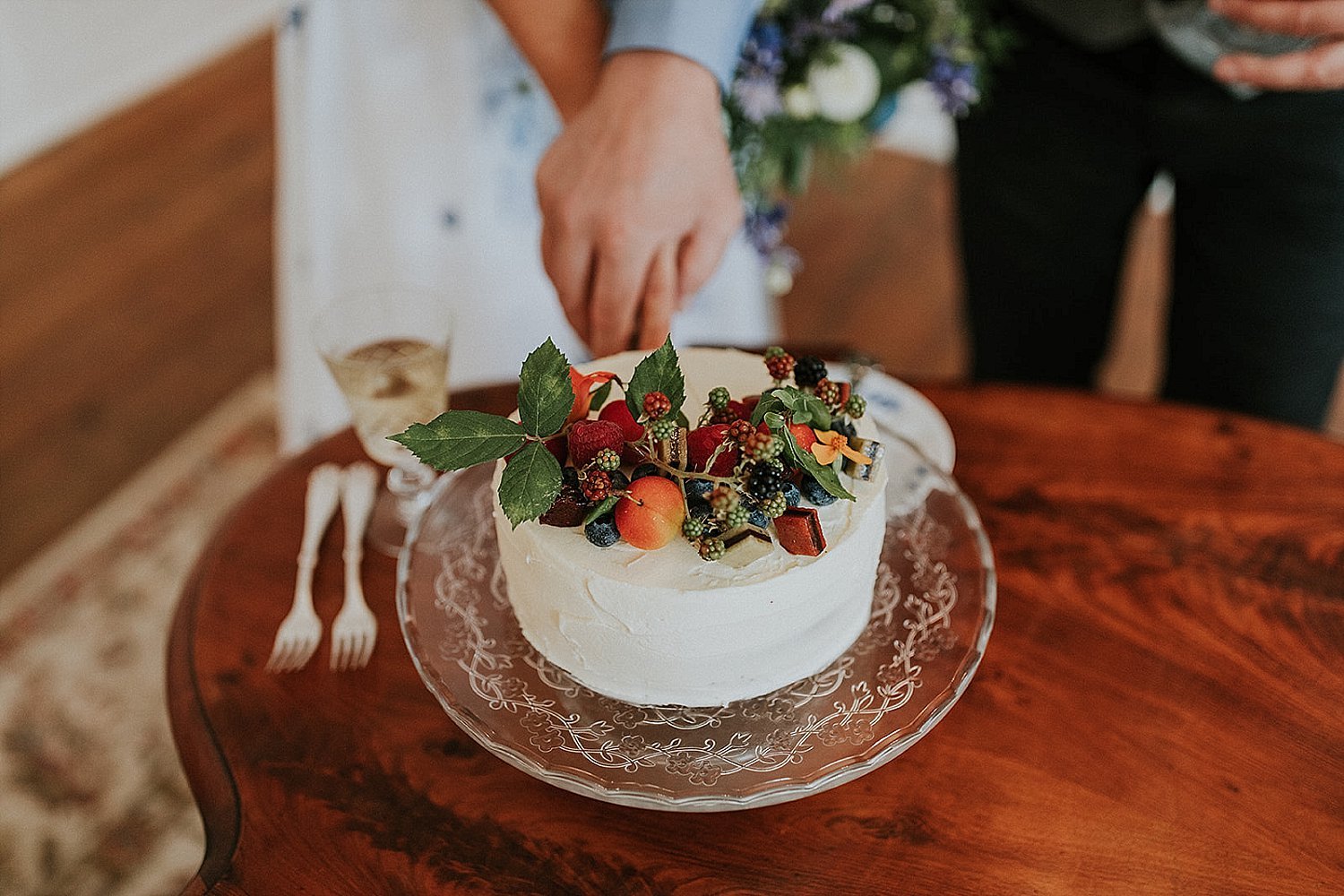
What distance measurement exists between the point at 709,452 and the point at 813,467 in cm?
9

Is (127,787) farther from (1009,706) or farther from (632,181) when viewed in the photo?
(1009,706)

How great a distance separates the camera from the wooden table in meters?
0.90

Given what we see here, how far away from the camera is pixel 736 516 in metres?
0.85

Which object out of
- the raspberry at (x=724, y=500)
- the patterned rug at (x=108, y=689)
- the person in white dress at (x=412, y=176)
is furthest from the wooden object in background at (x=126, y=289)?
the raspberry at (x=724, y=500)

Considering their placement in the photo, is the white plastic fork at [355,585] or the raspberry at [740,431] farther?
the white plastic fork at [355,585]

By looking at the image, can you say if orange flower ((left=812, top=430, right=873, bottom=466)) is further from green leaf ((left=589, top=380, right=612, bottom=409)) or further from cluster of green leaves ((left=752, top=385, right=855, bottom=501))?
green leaf ((left=589, top=380, right=612, bottom=409))

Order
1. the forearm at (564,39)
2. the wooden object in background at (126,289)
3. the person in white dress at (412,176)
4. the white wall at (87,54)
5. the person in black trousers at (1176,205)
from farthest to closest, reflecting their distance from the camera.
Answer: the white wall at (87,54), the wooden object in background at (126,289), the person in white dress at (412,176), the person in black trousers at (1176,205), the forearm at (564,39)

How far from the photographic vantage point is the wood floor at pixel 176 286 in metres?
2.69

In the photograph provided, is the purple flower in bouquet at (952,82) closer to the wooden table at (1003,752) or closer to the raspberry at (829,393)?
the wooden table at (1003,752)

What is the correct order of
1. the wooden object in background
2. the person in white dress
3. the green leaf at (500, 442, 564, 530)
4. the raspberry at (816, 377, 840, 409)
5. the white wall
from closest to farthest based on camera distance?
the green leaf at (500, 442, 564, 530), the raspberry at (816, 377, 840, 409), the person in white dress, the wooden object in background, the white wall

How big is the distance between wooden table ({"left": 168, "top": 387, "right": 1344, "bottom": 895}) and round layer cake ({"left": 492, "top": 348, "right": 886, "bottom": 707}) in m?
0.12

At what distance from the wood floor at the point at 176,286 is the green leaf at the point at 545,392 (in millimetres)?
1655

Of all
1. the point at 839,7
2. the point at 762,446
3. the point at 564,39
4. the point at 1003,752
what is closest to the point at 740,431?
the point at 762,446

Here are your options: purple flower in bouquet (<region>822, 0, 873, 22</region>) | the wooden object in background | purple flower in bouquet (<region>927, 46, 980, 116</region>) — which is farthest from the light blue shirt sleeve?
the wooden object in background
